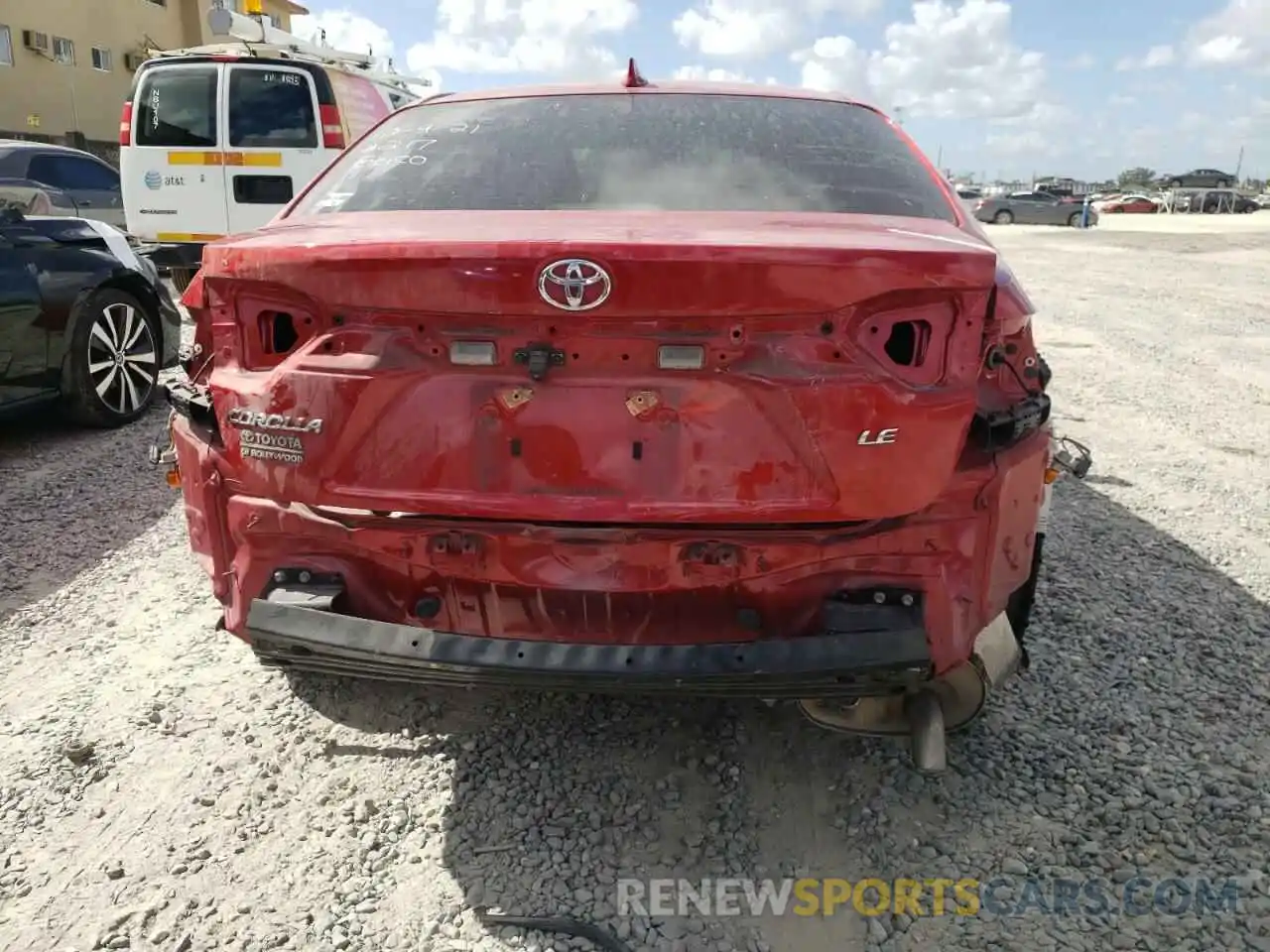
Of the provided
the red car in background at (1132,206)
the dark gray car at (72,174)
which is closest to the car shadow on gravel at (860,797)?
the dark gray car at (72,174)

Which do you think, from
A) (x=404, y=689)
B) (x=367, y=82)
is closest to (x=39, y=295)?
(x=404, y=689)

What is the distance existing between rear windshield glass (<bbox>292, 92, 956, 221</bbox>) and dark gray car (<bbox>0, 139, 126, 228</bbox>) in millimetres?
9464

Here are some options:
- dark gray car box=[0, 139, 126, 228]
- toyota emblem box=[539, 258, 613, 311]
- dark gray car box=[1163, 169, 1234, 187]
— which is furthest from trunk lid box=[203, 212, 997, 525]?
dark gray car box=[1163, 169, 1234, 187]

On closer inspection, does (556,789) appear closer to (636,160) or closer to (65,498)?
(636,160)

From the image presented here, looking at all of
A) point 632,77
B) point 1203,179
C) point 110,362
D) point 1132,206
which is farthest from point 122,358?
point 1203,179

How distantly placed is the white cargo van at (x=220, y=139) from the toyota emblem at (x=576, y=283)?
8.02m

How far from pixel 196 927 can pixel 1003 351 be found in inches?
87.4

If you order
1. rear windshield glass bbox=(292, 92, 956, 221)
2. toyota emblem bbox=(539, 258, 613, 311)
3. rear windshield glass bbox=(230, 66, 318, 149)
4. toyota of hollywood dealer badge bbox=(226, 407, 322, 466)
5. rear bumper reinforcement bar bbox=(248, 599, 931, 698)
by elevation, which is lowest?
rear bumper reinforcement bar bbox=(248, 599, 931, 698)

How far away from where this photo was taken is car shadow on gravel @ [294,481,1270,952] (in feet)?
7.30

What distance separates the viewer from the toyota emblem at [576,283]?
200 centimetres

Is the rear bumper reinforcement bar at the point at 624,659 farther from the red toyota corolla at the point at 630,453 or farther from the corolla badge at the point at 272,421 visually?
the corolla badge at the point at 272,421

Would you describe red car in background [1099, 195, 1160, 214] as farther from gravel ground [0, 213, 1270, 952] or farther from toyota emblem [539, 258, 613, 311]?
toyota emblem [539, 258, 613, 311]

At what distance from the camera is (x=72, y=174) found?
11.8 metres

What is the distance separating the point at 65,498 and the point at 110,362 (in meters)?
1.34
